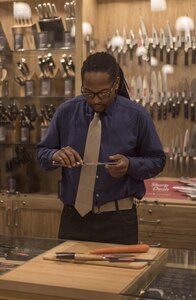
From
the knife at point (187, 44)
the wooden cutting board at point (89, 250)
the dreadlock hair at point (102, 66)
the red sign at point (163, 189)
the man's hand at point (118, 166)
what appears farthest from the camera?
the knife at point (187, 44)

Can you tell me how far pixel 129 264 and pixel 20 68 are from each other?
3.03 m

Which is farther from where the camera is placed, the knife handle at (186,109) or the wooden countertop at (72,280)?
the knife handle at (186,109)

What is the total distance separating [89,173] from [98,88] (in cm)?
37

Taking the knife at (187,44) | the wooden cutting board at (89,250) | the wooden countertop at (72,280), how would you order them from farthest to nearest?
1. the knife at (187,44)
2. the wooden cutting board at (89,250)
3. the wooden countertop at (72,280)

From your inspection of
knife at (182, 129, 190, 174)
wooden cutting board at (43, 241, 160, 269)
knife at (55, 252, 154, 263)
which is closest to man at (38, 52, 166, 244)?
wooden cutting board at (43, 241, 160, 269)

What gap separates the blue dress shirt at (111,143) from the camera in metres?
2.30

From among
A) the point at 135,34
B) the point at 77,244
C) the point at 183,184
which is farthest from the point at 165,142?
the point at 77,244

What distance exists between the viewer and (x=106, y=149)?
7.63 feet

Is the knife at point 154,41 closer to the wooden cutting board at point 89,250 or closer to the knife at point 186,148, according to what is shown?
the knife at point 186,148

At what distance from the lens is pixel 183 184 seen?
4.02m

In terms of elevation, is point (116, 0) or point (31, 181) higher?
point (116, 0)

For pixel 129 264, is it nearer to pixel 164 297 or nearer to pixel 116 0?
pixel 164 297

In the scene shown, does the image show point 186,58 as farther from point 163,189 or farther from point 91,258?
point 91,258

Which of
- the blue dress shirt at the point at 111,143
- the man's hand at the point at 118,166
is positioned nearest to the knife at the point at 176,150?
the blue dress shirt at the point at 111,143
